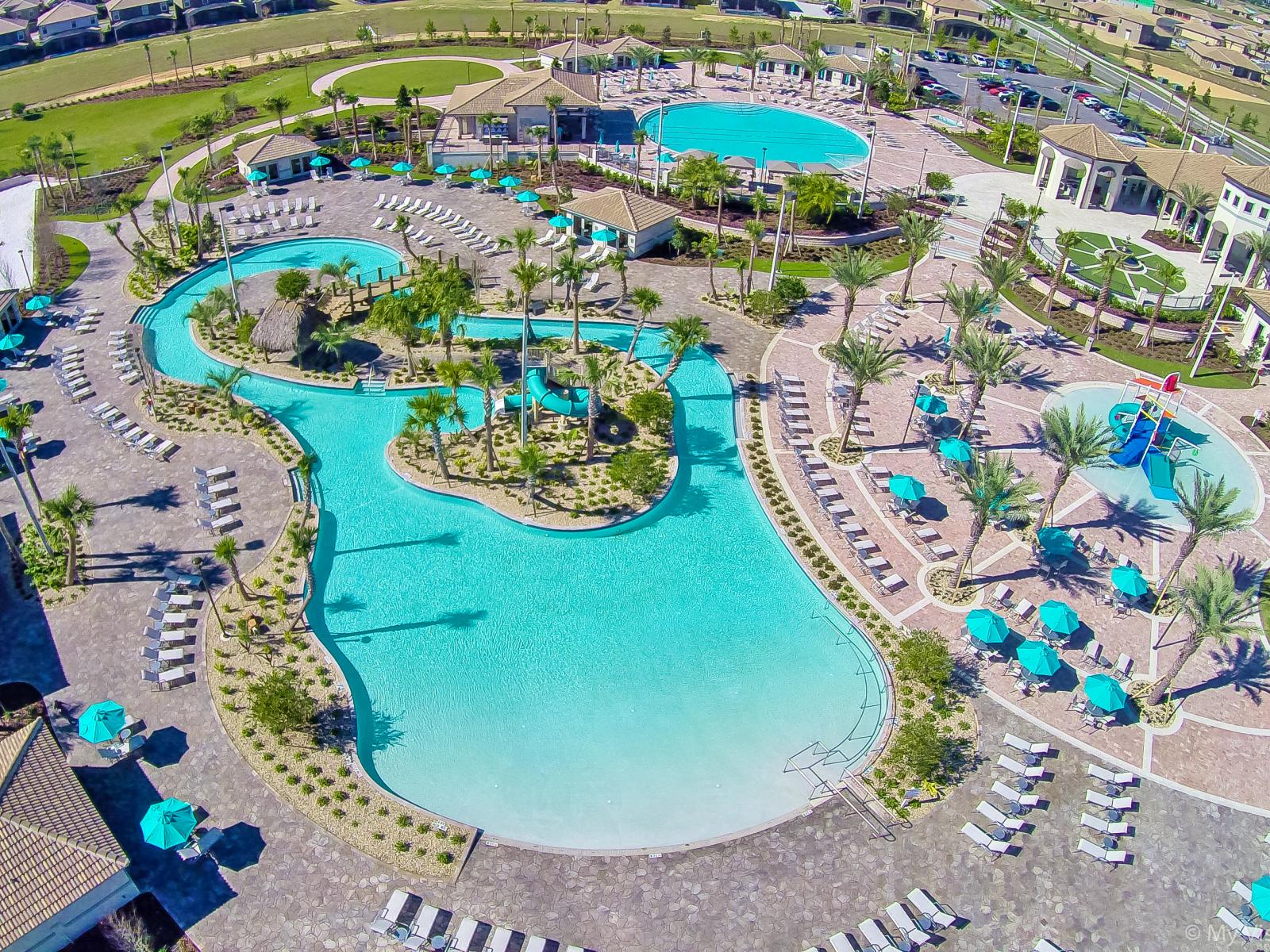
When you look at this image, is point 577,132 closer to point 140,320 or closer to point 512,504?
point 140,320

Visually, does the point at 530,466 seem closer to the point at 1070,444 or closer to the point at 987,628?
the point at 987,628

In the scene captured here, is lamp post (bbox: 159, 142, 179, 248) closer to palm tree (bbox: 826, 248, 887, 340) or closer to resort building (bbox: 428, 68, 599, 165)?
resort building (bbox: 428, 68, 599, 165)

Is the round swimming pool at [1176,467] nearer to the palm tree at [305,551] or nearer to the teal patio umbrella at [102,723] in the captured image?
the palm tree at [305,551]

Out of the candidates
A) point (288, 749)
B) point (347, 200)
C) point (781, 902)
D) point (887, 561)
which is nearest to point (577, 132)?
point (347, 200)

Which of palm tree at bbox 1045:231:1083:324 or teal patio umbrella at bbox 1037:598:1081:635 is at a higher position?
palm tree at bbox 1045:231:1083:324

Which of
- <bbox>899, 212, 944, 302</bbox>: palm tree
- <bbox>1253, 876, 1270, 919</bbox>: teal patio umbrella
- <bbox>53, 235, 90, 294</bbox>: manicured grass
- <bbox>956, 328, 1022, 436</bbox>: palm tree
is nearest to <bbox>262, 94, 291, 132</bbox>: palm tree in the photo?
<bbox>53, 235, 90, 294</bbox>: manicured grass

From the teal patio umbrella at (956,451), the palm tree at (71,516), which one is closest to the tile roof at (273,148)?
the palm tree at (71,516)
